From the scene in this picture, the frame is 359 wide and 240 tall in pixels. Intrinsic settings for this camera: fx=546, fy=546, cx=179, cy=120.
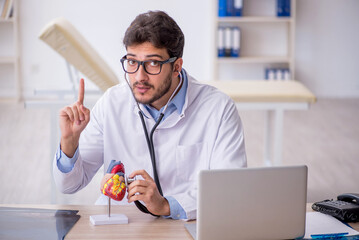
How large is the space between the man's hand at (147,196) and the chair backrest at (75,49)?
5.08 feet

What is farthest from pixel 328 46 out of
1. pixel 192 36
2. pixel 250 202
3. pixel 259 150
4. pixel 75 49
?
pixel 250 202

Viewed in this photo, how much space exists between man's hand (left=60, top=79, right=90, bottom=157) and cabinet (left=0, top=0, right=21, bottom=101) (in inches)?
191

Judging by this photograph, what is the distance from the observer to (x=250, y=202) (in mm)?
1180

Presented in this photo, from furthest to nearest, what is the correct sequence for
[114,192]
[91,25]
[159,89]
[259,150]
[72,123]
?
[91,25]
[259,150]
[159,89]
[72,123]
[114,192]

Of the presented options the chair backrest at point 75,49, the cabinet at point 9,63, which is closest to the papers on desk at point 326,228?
the chair backrest at point 75,49

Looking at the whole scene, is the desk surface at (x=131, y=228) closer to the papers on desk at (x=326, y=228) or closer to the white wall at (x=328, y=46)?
the papers on desk at (x=326, y=228)

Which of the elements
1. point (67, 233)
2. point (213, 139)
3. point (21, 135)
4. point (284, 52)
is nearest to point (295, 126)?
point (284, 52)

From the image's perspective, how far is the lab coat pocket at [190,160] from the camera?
68.1 inches

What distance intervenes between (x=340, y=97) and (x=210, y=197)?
5.87 metres

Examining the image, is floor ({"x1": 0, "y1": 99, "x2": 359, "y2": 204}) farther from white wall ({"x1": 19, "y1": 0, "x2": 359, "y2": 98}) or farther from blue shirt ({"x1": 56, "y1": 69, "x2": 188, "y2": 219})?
blue shirt ({"x1": 56, "y1": 69, "x2": 188, "y2": 219})

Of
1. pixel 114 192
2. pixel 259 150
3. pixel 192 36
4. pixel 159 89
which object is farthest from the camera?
pixel 192 36

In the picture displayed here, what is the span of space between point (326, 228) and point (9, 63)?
221 inches

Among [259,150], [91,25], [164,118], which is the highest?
[91,25]

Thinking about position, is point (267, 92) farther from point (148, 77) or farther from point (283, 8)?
point (283, 8)
